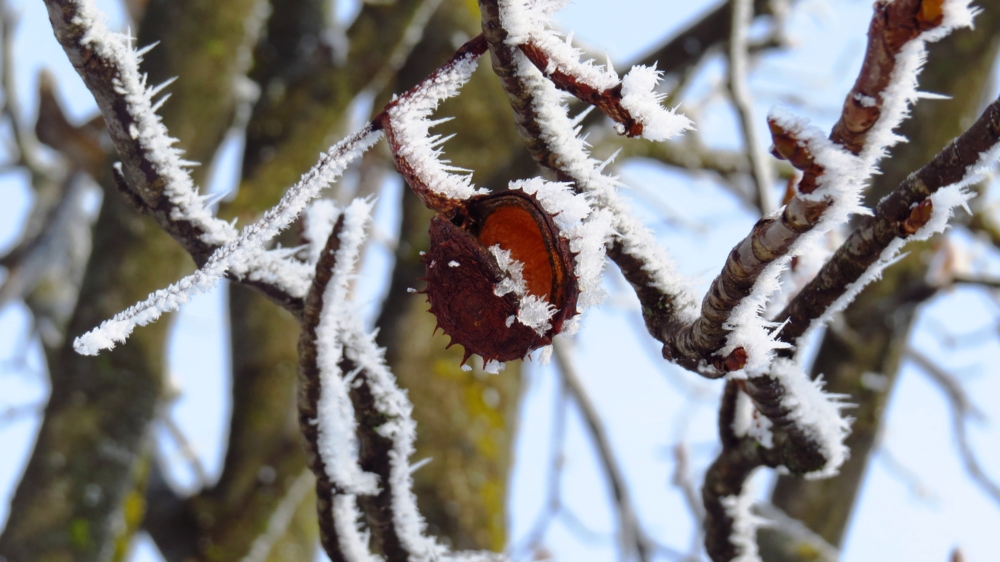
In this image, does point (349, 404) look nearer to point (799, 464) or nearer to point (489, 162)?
point (799, 464)

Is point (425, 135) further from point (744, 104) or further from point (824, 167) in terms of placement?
point (744, 104)

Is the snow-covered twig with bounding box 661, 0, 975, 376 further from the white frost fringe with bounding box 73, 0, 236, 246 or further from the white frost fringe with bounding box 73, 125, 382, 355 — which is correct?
the white frost fringe with bounding box 73, 0, 236, 246

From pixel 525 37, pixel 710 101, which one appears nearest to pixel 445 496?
pixel 525 37

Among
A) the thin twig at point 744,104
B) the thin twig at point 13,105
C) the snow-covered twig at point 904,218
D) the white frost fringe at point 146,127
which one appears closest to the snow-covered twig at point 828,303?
the snow-covered twig at point 904,218

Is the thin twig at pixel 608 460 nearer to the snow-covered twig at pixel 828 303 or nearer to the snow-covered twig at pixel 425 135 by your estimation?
the snow-covered twig at pixel 828 303

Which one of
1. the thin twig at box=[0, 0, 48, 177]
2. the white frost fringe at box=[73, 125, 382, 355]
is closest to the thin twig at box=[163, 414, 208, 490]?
the thin twig at box=[0, 0, 48, 177]
